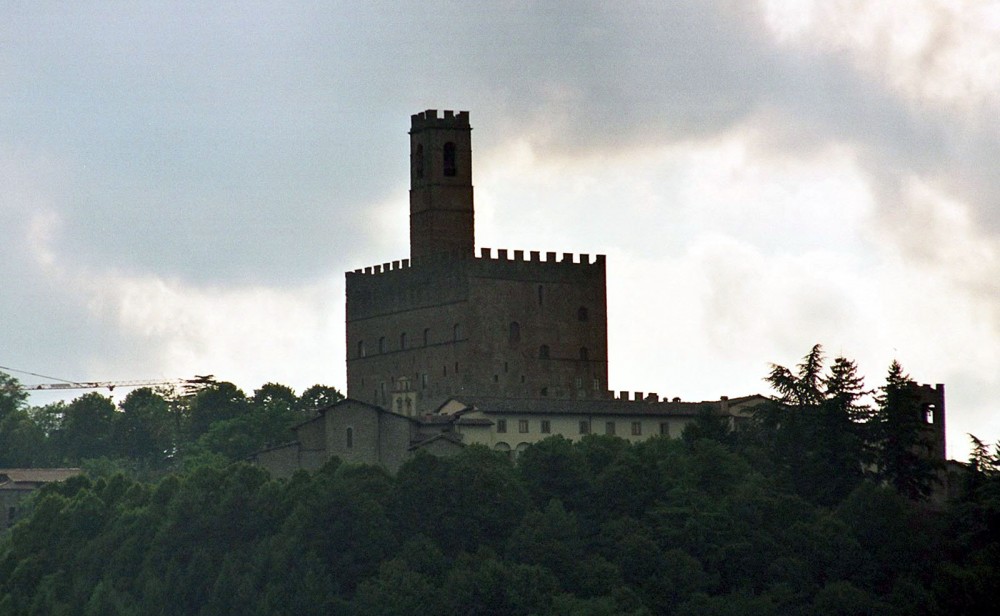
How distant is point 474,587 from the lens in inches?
3597

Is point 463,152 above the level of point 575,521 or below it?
above

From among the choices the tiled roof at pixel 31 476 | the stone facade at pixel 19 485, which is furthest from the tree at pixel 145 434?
the stone facade at pixel 19 485

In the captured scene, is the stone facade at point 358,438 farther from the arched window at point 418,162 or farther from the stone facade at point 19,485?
the stone facade at point 19,485

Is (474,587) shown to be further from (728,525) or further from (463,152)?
(463,152)

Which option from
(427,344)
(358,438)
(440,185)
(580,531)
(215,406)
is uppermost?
(440,185)

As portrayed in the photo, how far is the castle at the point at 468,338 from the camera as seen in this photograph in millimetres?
111438

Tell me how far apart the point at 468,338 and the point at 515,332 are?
219 cm

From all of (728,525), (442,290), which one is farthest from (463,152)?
(728,525)

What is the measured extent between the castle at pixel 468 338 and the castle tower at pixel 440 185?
0.04 metres

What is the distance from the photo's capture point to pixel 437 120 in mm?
121750

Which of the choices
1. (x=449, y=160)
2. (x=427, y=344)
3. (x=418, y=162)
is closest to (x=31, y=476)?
(x=427, y=344)

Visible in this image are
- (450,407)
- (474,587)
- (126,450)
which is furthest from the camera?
(126,450)

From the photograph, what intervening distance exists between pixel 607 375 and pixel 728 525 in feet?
89.4

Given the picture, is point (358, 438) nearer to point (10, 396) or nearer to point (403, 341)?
point (403, 341)
